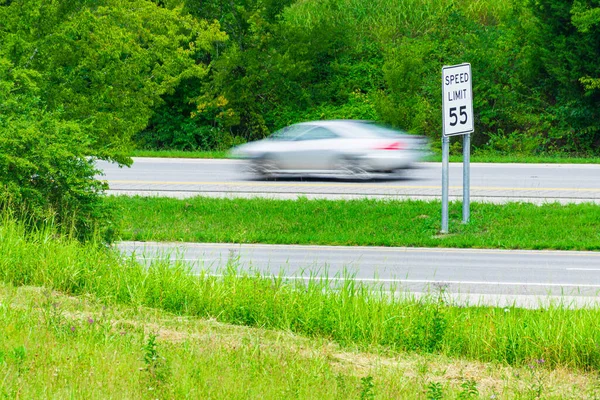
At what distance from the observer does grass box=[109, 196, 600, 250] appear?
15945 mm

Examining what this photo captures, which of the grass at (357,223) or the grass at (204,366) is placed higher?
the grass at (357,223)

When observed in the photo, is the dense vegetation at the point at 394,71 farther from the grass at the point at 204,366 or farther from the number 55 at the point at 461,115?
the grass at the point at 204,366

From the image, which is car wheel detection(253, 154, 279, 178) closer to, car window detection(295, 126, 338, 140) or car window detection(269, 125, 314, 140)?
car window detection(269, 125, 314, 140)

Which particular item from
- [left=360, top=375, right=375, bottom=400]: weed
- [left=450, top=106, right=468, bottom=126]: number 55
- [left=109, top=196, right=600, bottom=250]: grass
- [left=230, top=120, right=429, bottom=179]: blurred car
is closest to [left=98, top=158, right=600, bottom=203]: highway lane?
[left=230, top=120, right=429, bottom=179]: blurred car

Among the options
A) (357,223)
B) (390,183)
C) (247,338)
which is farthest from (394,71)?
(247,338)

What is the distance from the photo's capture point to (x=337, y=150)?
21.6 metres

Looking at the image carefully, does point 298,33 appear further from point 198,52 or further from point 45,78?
point 45,78

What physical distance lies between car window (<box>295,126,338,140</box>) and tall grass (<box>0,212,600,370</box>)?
40.0ft

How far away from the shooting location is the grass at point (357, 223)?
15.9 metres

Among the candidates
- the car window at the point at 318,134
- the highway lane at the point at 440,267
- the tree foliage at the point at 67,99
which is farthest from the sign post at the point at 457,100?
the car window at the point at 318,134

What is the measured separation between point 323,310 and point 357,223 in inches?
363

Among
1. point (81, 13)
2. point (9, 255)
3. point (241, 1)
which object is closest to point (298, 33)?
→ point (241, 1)

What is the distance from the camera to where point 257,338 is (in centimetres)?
714

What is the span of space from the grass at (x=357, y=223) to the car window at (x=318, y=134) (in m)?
3.37
